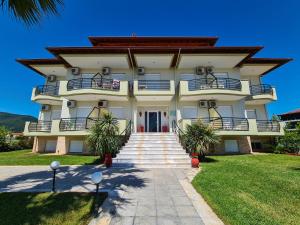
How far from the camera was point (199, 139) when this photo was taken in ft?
37.6

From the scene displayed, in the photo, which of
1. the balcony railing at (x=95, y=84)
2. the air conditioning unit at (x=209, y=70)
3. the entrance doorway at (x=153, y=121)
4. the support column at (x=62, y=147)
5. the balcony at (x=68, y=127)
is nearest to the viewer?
the balcony at (x=68, y=127)

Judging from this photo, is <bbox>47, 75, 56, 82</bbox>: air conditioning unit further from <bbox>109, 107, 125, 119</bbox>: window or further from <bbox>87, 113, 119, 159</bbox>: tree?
<bbox>87, 113, 119, 159</bbox>: tree

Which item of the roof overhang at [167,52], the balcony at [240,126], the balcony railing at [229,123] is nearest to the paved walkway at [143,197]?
the balcony at [240,126]

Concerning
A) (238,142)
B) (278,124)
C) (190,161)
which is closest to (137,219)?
(190,161)

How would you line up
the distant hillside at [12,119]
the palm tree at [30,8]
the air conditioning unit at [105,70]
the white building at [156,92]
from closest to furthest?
the palm tree at [30,8], the white building at [156,92], the air conditioning unit at [105,70], the distant hillside at [12,119]

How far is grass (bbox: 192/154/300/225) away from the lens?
4.10m

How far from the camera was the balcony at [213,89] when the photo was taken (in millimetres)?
15641

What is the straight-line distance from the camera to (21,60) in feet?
58.6

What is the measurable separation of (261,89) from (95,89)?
17780mm

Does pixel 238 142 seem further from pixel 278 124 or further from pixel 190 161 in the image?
pixel 190 161

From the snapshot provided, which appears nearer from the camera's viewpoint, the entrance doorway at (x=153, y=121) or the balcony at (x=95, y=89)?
the balcony at (x=95, y=89)

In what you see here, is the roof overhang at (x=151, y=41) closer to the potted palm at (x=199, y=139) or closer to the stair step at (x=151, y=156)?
the potted palm at (x=199, y=139)

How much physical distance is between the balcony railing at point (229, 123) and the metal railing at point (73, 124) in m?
11.6

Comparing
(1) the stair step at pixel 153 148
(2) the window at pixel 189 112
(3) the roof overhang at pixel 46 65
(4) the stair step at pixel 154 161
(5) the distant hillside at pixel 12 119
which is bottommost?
(4) the stair step at pixel 154 161
